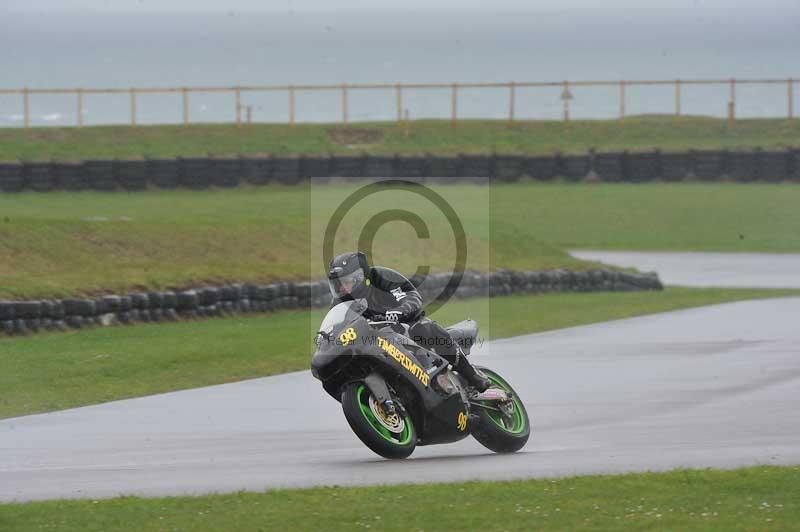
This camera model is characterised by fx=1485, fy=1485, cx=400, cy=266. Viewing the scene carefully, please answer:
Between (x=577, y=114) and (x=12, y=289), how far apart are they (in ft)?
148

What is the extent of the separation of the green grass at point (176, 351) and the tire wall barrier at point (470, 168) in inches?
776

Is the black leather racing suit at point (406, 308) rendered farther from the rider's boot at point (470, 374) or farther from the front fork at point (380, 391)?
the front fork at point (380, 391)

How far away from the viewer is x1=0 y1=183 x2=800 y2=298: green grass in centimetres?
2170

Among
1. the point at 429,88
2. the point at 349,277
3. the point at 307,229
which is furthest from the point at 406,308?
the point at 429,88

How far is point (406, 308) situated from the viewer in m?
10.4

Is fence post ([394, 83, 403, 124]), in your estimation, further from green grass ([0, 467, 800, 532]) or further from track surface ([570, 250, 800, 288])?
green grass ([0, 467, 800, 532])

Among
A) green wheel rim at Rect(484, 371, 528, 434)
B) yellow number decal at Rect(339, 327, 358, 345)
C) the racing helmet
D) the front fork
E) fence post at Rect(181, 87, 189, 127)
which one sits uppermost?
fence post at Rect(181, 87, 189, 127)

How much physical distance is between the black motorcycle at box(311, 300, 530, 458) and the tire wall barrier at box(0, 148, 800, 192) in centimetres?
3137

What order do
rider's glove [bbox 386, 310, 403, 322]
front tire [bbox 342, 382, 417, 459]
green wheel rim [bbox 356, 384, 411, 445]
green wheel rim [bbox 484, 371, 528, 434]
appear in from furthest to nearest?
green wheel rim [bbox 484, 371, 528, 434], rider's glove [bbox 386, 310, 403, 322], green wheel rim [bbox 356, 384, 411, 445], front tire [bbox 342, 382, 417, 459]

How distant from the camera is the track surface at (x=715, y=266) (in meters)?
27.5

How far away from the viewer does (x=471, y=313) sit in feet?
74.8

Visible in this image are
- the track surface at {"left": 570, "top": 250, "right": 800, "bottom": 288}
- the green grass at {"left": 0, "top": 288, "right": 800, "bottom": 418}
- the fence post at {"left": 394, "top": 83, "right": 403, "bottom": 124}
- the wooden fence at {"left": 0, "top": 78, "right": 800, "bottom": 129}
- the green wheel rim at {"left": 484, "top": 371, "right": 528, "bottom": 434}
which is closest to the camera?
the green wheel rim at {"left": 484, "top": 371, "right": 528, "bottom": 434}

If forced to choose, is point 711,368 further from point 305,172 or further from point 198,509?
point 305,172

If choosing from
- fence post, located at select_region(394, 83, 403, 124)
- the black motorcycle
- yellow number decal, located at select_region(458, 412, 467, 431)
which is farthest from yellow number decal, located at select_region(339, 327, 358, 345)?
fence post, located at select_region(394, 83, 403, 124)
